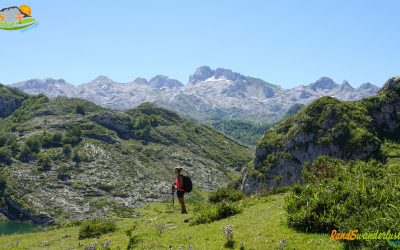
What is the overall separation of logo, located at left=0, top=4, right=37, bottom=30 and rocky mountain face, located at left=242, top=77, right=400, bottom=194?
69187mm

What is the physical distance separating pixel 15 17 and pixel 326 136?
87854 mm

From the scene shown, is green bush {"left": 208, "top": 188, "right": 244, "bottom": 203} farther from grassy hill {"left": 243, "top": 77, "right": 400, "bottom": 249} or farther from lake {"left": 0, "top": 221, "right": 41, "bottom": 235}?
lake {"left": 0, "top": 221, "right": 41, "bottom": 235}

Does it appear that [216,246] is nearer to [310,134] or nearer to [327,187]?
[327,187]

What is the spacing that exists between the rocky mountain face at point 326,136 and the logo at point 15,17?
227ft

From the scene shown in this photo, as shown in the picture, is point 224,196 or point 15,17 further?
point 15,17

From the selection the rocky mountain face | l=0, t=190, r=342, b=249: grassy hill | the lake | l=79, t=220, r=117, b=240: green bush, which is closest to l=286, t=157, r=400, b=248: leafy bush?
l=0, t=190, r=342, b=249: grassy hill

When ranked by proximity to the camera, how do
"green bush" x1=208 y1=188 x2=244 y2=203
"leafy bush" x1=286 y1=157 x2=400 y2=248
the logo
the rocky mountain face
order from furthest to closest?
1. the rocky mountain face
2. the logo
3. "green bush" x1=208 y1=188 x2=244 y2=203
4. "leafy bush" x1=286 y1=157 x2=400 y2=248

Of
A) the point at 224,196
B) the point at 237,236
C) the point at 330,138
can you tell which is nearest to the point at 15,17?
the point at 224,196

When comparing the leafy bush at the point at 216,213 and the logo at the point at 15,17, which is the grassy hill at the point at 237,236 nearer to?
the leafy bush at the point at 216,213

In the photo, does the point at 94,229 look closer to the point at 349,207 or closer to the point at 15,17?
the point at 349,207

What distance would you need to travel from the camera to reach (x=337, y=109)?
115875mm

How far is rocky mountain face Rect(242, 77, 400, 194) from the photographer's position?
107 metres

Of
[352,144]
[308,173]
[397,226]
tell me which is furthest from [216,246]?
[352,144]

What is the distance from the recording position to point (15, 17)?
213 feet
